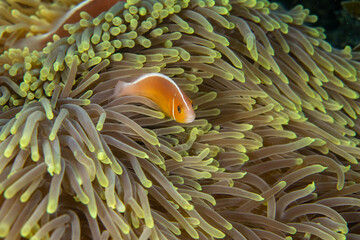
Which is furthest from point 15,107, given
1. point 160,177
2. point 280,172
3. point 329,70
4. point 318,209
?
point 329,70

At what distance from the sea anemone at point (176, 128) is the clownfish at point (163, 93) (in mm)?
43

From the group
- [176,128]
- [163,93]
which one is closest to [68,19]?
[163,93]

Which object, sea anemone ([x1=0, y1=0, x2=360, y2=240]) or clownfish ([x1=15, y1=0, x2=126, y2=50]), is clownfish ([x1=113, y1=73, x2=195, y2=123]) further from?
clownfish ([x1=15, y1=0, x2=126, y2=50])

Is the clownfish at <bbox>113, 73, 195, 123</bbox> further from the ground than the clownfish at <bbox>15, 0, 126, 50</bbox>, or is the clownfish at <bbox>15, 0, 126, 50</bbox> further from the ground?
the clownfish at <bbox>15, 0, 126, 50</bbox>

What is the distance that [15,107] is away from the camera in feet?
5.35

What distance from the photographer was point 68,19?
179 centimetres

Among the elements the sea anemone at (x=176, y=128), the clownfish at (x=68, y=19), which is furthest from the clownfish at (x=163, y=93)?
the clownfish at (x=68, y=19)

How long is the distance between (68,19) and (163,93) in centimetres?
65

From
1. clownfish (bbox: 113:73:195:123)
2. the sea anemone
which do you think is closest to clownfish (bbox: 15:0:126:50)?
the sea anemone

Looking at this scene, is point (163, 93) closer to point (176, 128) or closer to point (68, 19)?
point (176, 128)

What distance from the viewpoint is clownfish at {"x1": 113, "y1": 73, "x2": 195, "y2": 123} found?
4.91 feet

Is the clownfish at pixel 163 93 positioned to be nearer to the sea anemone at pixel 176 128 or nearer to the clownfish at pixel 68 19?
the sea anemone at pixel 176 128

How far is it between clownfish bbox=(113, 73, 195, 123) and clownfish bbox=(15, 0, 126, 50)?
0.46 meters

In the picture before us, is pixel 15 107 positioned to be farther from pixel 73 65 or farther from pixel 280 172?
pixel 280 172
